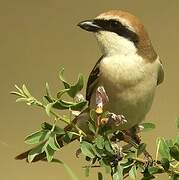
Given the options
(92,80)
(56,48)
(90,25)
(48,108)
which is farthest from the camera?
(56,48)

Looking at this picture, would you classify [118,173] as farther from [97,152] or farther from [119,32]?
[119,32]

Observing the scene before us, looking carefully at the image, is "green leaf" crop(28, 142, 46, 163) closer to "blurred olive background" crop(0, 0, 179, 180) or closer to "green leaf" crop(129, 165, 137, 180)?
"green leaf" crop(129, 165, 137, 180)

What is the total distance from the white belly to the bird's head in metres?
0.02

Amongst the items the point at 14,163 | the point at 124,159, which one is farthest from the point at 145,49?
the point at 14,163

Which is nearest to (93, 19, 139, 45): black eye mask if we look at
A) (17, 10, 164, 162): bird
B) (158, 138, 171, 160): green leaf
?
(17, 10, 164, 162): bird

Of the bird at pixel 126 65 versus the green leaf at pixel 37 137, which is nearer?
the green leaf at pixel 37 137

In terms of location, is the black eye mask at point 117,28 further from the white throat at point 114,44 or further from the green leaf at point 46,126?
the green leaf at point 46,126

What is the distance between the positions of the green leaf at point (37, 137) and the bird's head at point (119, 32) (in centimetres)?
45

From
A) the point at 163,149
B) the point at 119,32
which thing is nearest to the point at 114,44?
the point at 119,32

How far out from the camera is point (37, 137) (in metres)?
0.81

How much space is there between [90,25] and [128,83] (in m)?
0.14

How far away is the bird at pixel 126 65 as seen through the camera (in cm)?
126

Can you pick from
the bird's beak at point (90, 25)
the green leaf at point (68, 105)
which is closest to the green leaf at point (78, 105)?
the green leaf at point (68, 105)

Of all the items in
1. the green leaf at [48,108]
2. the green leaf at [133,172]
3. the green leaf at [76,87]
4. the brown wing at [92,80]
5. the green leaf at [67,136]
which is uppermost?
the brown wing at [92,80]
